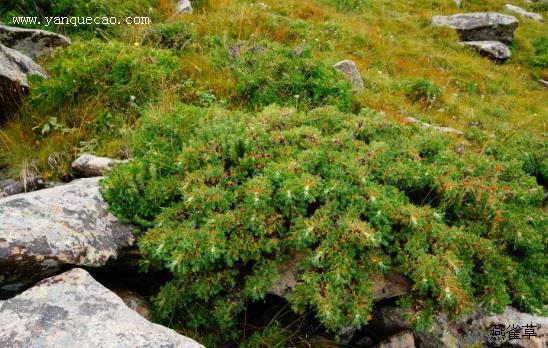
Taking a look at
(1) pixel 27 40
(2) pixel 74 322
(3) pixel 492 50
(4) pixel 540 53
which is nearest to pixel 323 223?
(2) pixel 74 322

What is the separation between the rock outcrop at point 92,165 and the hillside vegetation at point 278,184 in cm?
25

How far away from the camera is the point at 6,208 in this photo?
427 centimetres

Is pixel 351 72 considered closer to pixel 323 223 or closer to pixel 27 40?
pixel 323 223

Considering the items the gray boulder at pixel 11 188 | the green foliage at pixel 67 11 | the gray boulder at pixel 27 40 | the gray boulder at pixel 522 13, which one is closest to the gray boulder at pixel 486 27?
the gray boulder at pixel 522 13

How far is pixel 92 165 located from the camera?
5.63 meters

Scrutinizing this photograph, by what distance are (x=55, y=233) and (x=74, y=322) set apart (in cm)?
104

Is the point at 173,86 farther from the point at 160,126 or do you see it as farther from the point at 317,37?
the point at 317,37

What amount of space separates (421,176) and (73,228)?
3.53m

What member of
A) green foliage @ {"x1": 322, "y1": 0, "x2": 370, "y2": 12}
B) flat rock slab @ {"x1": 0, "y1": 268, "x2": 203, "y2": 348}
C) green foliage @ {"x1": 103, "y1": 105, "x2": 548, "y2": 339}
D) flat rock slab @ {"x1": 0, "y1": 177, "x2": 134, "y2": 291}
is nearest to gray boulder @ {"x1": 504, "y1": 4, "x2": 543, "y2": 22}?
green foliage @ {"x1": 322, "y1": 0, "x2": 370, "y2": 12}

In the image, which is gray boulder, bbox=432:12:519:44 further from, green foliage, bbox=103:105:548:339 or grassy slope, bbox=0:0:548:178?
green foliage, bbox=103:105:548:339

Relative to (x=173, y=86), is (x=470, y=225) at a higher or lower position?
lower

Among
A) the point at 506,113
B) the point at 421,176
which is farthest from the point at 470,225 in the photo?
the point at 506,113

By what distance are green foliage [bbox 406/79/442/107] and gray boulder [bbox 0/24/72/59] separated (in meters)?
7.02

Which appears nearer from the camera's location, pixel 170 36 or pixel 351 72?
pixel 170 36
